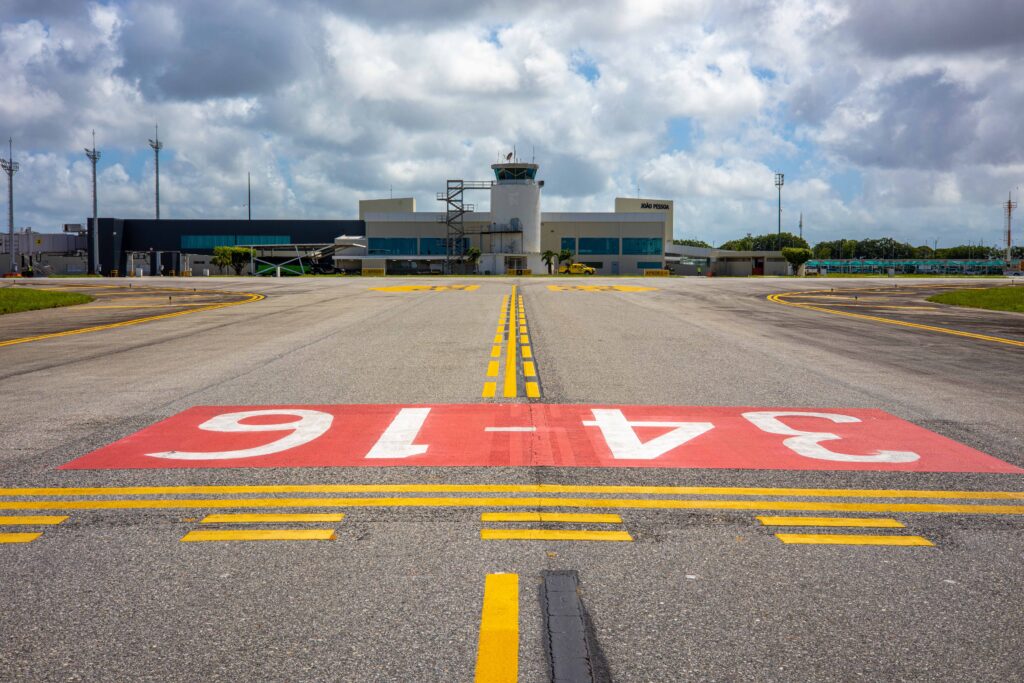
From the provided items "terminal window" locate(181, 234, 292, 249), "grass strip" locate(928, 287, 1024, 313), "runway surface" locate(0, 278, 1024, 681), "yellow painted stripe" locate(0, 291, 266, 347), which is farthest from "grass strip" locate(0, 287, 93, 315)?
"terminal window" locate(181, 234, 292, 249)

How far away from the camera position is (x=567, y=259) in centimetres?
11475

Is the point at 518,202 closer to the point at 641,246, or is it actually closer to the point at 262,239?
the point at 641,246

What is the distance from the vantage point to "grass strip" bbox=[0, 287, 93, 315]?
88.6ft

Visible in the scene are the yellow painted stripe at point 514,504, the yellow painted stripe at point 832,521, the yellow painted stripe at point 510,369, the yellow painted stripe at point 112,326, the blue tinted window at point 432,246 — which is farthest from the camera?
the blue tinted window at point 432,246

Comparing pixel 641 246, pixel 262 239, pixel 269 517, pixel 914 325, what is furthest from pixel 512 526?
pixel 262 239

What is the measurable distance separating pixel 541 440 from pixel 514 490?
1.67 meters

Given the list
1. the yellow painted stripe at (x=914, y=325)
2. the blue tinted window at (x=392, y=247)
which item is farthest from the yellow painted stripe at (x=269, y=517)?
the blue tinted window at (x=392, y=247)

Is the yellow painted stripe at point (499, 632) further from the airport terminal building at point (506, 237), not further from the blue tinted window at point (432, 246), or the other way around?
the blue tinted window at point (432, 246)

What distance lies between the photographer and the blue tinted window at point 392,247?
114938mm

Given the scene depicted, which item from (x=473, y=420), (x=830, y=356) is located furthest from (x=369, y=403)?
(x=830, y=356)

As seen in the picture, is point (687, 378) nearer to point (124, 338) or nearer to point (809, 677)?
point (809, 677)

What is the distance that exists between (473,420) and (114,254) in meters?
130

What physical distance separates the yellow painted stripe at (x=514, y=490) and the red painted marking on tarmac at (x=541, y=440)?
62cm

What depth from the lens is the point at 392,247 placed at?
378 ft
